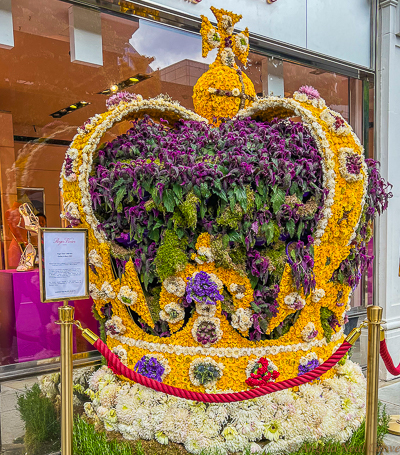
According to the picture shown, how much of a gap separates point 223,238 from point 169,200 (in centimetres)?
37

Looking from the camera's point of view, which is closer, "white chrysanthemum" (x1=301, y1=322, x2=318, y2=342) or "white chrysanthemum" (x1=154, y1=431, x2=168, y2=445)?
"white chrysanthemum" (x1=154, y1=431, x2=168, y2=445)

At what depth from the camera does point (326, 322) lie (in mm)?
2949

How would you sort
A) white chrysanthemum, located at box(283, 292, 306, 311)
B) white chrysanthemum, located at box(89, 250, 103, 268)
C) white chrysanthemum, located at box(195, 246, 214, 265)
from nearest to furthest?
white chrysanthemum, located at box(195, 246, 214, 265)
white chrysanthemum, located at box(283, 292, 306, 311)
white chrysanthemum, located at box(89, 250, 103, 268)

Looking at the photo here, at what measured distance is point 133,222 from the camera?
8.61 ft

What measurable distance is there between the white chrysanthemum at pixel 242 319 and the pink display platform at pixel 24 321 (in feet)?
5.15

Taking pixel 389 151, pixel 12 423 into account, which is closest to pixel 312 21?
pixel 389 151

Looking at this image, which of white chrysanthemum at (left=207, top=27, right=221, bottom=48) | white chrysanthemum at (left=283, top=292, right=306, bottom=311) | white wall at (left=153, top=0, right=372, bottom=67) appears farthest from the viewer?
white wall at (left=153, top=0, right=372, bottom=67)

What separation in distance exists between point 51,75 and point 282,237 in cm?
230

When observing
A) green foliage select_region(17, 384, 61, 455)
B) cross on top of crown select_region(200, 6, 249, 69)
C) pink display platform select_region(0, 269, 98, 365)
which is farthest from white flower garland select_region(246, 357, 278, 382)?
cross on top of crown select_region(200, 6, 249, 69)

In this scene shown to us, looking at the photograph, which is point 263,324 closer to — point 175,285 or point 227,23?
point 175,285

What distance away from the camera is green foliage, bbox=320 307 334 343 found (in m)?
2.92

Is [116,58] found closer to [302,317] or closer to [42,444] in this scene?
[302,317]

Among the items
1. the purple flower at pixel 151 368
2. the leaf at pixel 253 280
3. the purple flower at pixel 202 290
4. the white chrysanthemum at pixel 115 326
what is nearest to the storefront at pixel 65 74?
the white chrysanthemum at pixel 115 326

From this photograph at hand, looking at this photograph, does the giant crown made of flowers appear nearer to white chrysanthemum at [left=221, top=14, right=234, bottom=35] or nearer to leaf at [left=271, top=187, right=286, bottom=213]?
leaf at [left=271, top=187, right=286, bottom=213]
